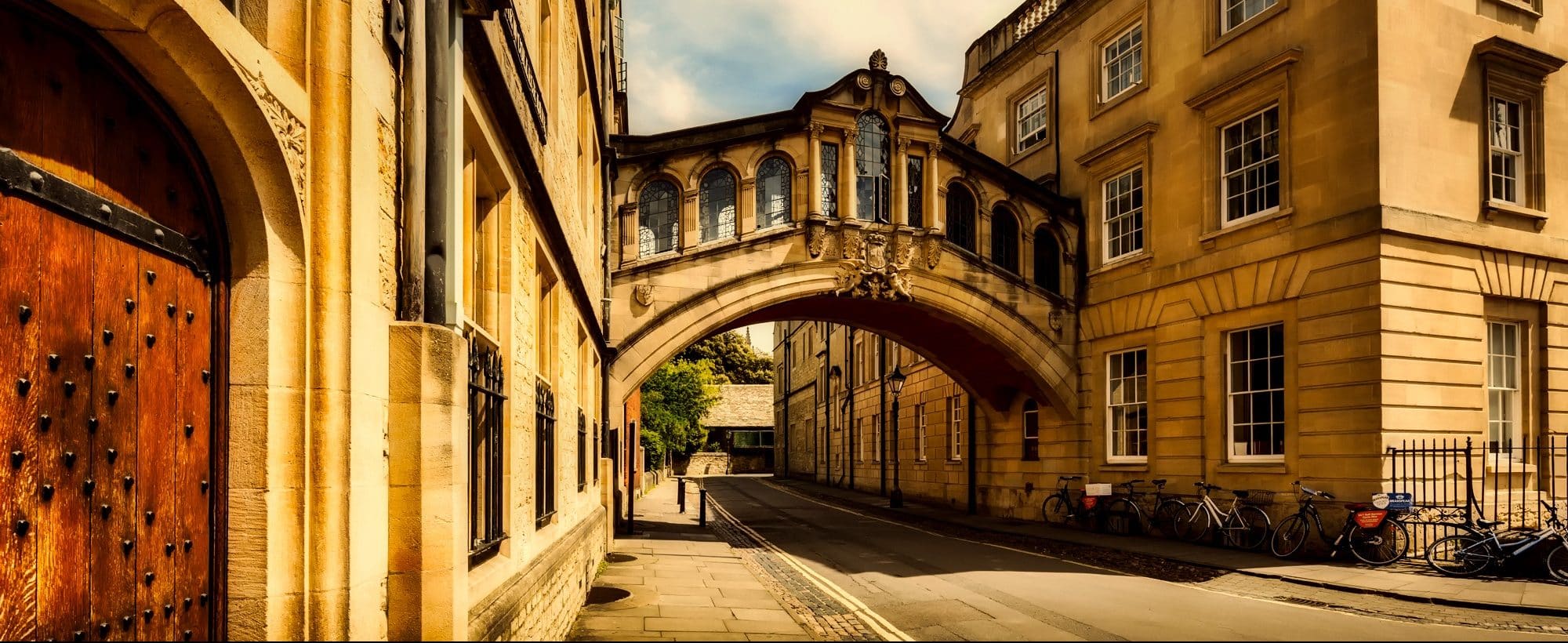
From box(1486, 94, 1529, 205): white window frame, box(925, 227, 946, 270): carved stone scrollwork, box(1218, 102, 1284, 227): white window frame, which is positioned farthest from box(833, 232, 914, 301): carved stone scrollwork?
box(1486, 94, 1529, 205): white window frame

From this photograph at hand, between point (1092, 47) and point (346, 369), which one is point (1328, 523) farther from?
point (346, 369)

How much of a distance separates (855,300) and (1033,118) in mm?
6754

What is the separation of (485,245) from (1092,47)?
685 inches

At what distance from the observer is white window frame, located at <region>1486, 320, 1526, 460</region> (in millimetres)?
14969

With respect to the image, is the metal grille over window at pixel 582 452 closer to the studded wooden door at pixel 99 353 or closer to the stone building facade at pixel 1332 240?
the studded wooden door at pixel 99 353

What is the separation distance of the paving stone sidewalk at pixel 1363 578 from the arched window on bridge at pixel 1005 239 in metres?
5.32

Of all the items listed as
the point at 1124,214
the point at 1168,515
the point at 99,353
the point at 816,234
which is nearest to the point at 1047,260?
the point at 1124,214

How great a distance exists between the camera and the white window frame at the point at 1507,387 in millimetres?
14969

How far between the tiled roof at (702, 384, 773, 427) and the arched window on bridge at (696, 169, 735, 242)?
46.8m

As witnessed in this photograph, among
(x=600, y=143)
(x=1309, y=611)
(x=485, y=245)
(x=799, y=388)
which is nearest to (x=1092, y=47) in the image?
(x=600, y=143)

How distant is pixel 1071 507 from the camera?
67.6 ft

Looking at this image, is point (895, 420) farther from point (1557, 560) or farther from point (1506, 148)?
point (1557, 560)

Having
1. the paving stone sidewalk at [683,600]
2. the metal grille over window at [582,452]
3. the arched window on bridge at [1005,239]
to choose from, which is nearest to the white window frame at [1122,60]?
the arched window on bridge at [1005,239]

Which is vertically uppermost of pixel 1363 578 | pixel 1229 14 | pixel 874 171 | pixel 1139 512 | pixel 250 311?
pixel 1229 14
